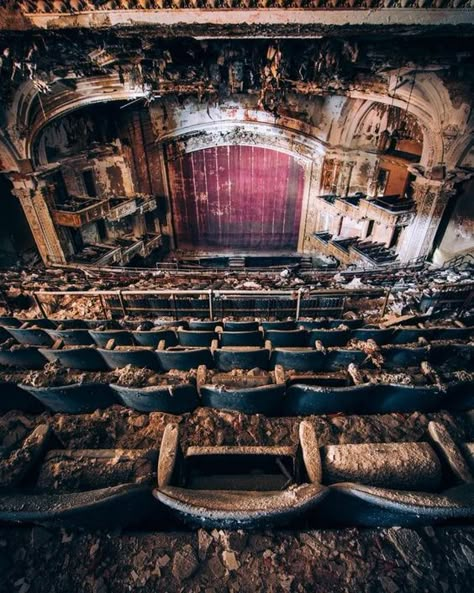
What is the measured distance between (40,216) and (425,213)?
1105cm

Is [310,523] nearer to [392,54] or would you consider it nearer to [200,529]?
[200,529]

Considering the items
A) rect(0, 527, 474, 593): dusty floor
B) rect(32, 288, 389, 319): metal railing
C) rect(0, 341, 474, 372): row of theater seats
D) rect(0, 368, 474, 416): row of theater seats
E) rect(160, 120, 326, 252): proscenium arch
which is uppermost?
rect(160, 120, 326, 252): proscenium arch

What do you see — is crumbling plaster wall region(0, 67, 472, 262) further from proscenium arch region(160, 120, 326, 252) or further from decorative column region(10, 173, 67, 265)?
decorative column region(10, 173, 67, 265)

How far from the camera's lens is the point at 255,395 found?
2.63 metres

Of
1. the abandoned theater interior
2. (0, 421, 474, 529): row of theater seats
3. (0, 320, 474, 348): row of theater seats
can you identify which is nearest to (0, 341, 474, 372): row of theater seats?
the abandoned theater interior

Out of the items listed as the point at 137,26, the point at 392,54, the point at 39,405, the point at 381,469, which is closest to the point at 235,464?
the point at 381,469

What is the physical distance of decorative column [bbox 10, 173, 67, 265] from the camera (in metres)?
8.12

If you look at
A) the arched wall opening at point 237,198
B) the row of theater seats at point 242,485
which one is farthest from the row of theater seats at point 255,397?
the arched wall opening at point 237,198

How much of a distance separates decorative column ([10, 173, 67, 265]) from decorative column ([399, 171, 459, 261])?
10521mm

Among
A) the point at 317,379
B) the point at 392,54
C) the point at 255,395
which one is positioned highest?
the point at 392,54

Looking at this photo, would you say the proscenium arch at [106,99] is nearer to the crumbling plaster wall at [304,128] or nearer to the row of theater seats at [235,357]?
the crumbling plaster wall at [304,128]

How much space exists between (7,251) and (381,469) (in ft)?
40.3

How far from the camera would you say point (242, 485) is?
2066mm

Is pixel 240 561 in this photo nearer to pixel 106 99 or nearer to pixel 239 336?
pixel 239 336
